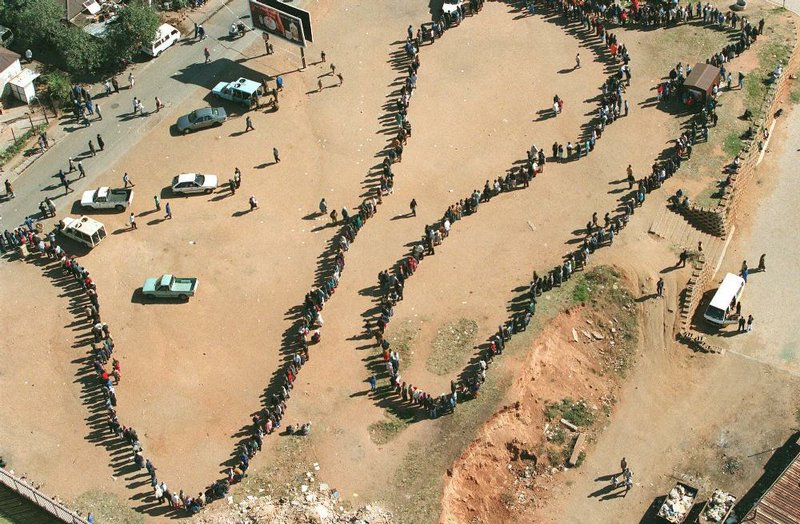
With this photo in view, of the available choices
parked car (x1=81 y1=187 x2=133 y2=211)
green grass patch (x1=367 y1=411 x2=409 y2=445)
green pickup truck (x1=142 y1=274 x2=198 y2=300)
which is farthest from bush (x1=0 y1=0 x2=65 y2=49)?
green grass patch (x1=367 y1=411 x2=409 y2=445)

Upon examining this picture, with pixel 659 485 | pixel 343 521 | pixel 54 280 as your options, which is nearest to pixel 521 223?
pixel 659 485

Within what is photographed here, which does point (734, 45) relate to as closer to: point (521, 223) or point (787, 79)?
point (787, 79)

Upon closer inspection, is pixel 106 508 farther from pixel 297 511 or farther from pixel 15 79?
pixel 15 79

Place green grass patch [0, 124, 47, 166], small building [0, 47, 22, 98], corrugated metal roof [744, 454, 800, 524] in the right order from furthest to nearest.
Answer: small building [0, 47, 22, 98] < green grass patch [0, 124, 47, 166] < corrugated metal roof [744, 454, 800, 524]

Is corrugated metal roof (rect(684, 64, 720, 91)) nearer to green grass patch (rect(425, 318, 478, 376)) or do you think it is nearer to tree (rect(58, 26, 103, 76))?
green grass patch (rect(425, 318, 478, 376))

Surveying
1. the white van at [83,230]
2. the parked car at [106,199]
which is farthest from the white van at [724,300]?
the white van at [83,230]

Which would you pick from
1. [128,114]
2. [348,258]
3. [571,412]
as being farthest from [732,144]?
[128,114]

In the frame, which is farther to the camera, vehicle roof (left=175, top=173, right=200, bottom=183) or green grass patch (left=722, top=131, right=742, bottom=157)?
green grass patch (left=722, top=131, right=742, bottom=157)
